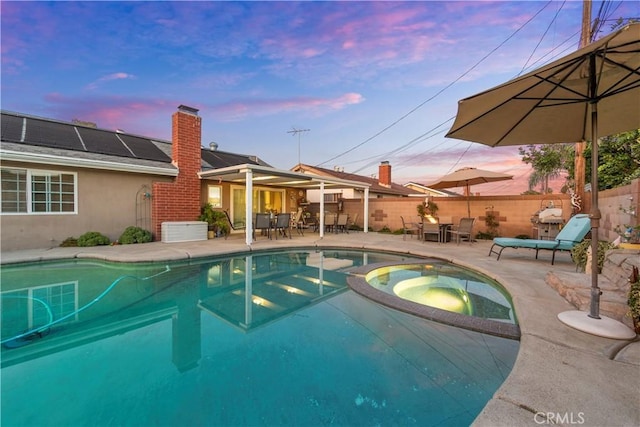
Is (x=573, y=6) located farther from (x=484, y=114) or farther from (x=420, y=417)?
(x=420, y=417)

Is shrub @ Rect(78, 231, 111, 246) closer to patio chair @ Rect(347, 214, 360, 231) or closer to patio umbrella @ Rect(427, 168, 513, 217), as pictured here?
patio chair @ Rect(347, 214, 360, 231)

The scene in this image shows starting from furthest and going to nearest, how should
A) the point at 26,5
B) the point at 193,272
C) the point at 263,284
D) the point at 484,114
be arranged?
the point at 26,5 → the point at 193,272 → the point at 263,284 → the point at 484,114

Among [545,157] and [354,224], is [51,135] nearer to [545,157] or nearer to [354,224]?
[354,224]

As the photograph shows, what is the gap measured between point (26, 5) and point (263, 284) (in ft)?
33.9

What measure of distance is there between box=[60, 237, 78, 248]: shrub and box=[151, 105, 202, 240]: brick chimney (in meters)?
2.05

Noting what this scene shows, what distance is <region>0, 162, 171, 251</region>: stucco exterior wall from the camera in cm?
747

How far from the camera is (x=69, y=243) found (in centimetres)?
809

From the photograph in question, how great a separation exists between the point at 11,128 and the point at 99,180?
Answer: 2.81m

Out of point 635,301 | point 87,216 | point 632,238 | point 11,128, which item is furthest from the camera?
point 87,216

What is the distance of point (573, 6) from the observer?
8719 mm

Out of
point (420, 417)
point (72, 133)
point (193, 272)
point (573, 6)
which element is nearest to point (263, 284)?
point (193, 272)

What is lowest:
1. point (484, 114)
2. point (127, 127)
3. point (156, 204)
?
point (156, 204)

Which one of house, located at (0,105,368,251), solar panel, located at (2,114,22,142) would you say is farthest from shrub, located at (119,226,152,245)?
solar panel, located at (2,114,22,142)

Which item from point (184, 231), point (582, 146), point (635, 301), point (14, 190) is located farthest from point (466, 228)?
point (14, 190)
